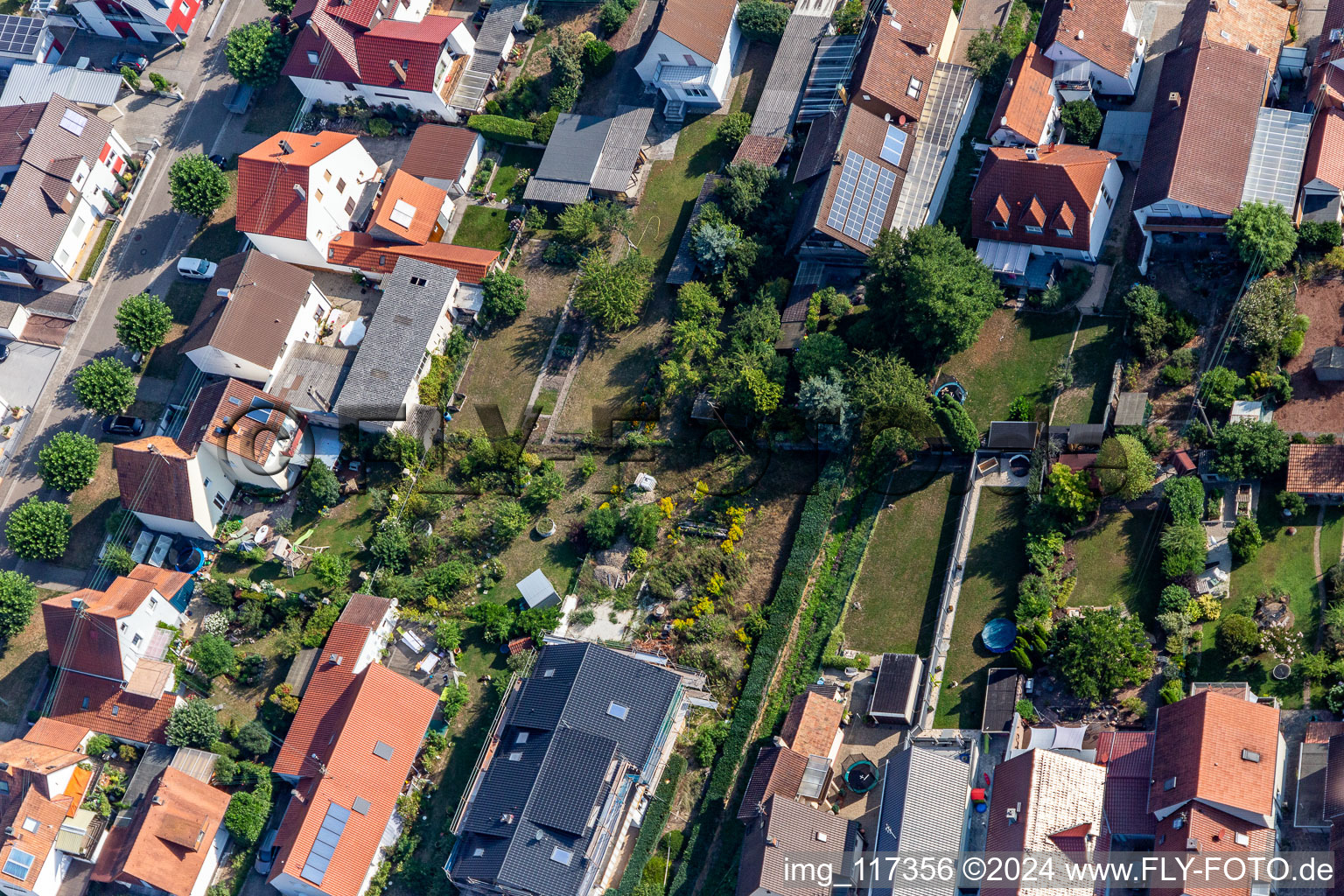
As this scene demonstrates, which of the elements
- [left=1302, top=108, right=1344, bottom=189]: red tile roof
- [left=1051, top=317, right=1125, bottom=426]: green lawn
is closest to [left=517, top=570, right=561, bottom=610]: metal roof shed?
[left=1051, top=317, right=1125, bottom=426]: green lawn

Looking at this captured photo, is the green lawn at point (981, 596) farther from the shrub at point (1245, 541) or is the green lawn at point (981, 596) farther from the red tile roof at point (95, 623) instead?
the red tile roof at point (95, 623)

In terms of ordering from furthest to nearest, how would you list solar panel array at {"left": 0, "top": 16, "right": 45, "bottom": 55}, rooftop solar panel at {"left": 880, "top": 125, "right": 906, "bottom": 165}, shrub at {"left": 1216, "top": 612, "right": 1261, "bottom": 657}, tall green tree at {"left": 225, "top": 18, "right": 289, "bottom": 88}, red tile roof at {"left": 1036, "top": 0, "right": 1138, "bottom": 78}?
solar panel array at {"left": 0, "top": 16, "right": 45, "bottom": 55} < tall green tree at {"left": 225, "top": 18, "right": 289, "bottom": 88} < rooftop solar panel at {"left": 880, "top": 125, "right": 906, "bottom": 165} < red tile roof at {"left": 1036, "top": 0, "right": 1138, "bottom": 78} < shrub at {"left": 1216, "top": 612, "right": 1261, "bottom": 657}

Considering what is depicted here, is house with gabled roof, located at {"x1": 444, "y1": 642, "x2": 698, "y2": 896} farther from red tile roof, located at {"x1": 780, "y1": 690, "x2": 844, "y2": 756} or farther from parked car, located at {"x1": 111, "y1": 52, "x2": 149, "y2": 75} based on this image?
parked car, located at {"x1": 111, "y1": 52, "x2": 149, "y2": 75}

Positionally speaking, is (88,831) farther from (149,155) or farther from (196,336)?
(149,155)

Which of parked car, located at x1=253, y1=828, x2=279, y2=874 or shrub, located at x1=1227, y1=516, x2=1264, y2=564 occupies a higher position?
shrub, located at x1=1227, y1=516, x2=1264, y2=564

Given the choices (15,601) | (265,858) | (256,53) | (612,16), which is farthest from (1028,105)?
(15,601)

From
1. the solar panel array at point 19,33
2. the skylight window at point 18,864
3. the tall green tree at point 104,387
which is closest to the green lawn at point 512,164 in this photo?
the tall green tree at point 104,387
